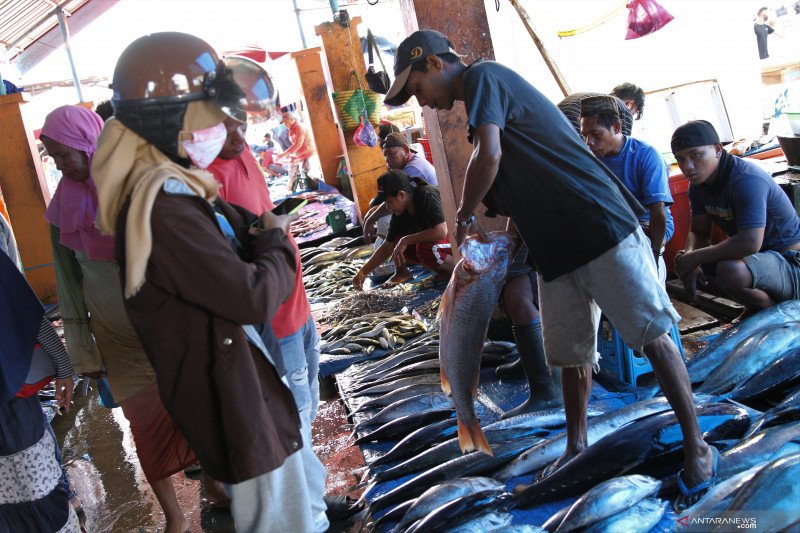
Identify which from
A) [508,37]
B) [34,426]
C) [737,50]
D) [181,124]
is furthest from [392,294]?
[737,50]

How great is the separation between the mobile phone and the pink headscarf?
1305 mm

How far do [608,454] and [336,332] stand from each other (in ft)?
12.6

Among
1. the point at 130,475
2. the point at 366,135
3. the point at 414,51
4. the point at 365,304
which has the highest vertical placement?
the point at 366,135

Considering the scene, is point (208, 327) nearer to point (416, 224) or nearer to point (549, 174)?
point (549, 174)

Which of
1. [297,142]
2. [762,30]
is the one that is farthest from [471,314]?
[762,30]

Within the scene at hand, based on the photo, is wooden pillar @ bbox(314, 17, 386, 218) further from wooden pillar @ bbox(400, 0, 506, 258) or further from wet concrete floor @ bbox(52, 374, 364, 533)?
wet concrete floor @ bbox(52, 374, 364, 533)

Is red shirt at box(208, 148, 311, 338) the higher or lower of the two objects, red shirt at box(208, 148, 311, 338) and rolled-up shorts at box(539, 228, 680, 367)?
the higher

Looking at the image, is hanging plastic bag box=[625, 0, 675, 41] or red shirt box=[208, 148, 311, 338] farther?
hanging plastic bag box=[625, 0, 675, 41]

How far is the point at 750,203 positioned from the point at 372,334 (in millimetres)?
3315

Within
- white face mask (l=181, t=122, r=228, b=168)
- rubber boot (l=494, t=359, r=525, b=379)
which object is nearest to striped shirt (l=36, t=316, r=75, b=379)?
white face mask (l=181, t=122, r=228, b=168)

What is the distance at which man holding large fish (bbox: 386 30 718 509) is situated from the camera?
295cm

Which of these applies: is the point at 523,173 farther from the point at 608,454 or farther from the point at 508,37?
the point at 508,37

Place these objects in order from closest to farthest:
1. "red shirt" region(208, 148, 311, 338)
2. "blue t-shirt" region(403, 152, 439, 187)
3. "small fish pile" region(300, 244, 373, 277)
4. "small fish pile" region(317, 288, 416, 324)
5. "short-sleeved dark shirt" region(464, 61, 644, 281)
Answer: "short-sleeved dark shirt" region(464, 61, 644, 281) → "red shirt" region(208, 148, 311, 338) → "small fish pile" region(317, 288, 416, 324) → "blue t-shirt" region(403, 152, 439, 187) → "small fish pile" region(300, 244, 373, 277)

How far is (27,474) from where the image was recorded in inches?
135
